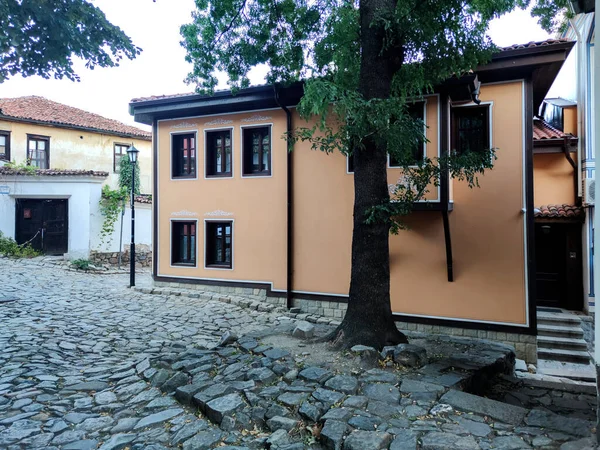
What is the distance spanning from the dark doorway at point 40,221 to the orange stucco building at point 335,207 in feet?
24.2

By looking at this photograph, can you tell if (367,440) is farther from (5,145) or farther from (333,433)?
(5,145)

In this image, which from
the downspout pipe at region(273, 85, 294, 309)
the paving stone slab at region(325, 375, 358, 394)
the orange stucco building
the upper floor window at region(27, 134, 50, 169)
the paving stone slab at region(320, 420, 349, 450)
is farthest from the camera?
the upper floor window at region(27, 134, 50, 169)

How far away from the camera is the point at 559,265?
11.2 m

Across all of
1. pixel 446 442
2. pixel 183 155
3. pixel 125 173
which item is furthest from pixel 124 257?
pixel 446 442

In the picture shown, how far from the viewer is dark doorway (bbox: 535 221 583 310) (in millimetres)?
10914

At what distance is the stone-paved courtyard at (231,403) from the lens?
3623 mm

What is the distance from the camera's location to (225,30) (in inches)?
297

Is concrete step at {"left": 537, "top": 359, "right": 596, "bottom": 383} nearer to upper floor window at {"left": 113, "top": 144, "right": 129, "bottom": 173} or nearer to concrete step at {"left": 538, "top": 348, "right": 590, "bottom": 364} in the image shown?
concrete step at {"left": 538, "top": 348, "right": 590, "bottom": 364}

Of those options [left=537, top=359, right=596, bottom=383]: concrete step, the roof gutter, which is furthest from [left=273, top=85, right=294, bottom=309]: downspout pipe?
the roof gutter

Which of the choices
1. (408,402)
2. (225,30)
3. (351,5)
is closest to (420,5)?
(351,5)

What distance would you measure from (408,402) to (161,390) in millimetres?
2781

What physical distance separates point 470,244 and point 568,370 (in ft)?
9.32

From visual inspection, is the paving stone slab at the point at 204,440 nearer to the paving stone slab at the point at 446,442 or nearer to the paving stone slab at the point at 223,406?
the paving stone slab at the point at 223,406

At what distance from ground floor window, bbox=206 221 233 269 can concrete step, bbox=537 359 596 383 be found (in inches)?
276
